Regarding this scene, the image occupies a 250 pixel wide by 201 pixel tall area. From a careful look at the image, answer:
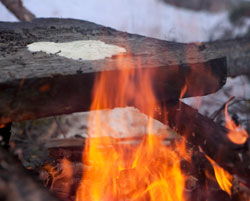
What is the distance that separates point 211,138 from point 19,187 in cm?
101

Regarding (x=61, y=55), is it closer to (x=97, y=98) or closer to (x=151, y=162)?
(x=97, y=98)

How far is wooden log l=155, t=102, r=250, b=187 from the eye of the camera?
63.4 inches

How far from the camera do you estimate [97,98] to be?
182cm

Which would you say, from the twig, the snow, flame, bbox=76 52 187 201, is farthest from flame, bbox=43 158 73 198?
the snow

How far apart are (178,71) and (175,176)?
799mm

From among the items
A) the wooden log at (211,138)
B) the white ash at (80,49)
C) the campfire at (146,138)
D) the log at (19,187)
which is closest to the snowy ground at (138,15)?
the campfire at (146,138)

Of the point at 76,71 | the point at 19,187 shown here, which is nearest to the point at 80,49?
the point at 76,71

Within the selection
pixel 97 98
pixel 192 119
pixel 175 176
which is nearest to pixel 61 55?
pixel 97 98

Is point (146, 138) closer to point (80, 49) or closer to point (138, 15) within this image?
point (80, 49)

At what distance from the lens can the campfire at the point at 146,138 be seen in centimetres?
170

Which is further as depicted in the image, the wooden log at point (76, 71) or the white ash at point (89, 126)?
the white ash at point (89, 126)

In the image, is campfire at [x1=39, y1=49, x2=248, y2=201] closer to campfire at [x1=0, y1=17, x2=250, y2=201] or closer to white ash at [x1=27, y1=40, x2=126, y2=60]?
campfire at [x1=0, y1=17, x2=250, y2=201]

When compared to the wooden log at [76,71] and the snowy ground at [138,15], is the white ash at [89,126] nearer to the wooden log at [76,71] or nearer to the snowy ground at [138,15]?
the wooden log at [76,71]

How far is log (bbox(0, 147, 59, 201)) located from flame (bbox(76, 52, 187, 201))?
0.70m
